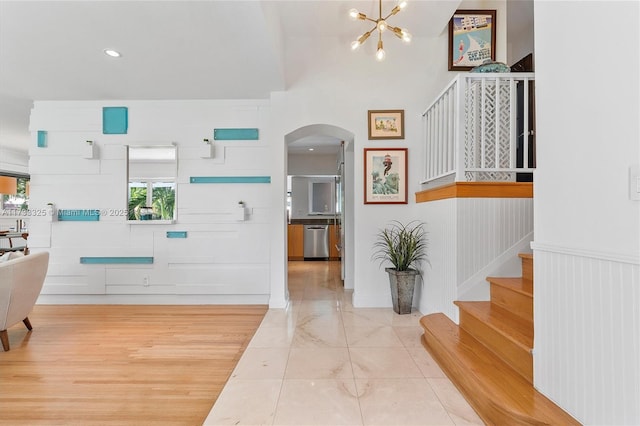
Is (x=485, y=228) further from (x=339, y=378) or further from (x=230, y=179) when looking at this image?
(x=230, y=179)

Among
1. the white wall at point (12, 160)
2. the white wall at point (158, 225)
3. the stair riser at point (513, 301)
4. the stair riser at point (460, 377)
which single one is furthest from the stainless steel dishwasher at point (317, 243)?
the white wall at point (12, 160)

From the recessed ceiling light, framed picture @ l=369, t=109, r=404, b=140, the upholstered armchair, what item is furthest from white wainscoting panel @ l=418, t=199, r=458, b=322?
the upholstered armchair

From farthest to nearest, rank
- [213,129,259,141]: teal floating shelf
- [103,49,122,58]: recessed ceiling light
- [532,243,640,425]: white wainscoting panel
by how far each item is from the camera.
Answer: [213,129,259,141]: teal floating shelf
[103,49,122,58]: recessed ceiling light
[532,243,640,425]: white wainscoting panel

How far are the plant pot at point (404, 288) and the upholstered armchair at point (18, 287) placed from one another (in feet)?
11.0

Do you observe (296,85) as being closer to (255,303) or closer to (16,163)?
(255,303)

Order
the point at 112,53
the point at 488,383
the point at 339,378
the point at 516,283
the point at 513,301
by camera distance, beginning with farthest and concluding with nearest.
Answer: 1. the point at 112,53
2. the point at 516,283
3. the point at 513,301
4. the point at 339,378
5. the point at 488,383

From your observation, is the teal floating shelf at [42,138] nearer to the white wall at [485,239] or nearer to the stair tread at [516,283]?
the white wall at [485,239]

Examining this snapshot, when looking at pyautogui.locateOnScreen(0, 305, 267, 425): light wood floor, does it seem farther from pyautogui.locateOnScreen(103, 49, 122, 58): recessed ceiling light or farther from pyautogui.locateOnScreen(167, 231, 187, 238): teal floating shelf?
pyautogui.locateOnScreen(103, 49, 122, 58): recessed ceiling light

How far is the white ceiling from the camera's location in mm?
2260

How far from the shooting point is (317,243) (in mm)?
7680

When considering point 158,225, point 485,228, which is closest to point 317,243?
point 158,225

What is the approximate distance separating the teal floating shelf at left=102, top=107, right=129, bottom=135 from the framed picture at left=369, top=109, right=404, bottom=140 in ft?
9.87

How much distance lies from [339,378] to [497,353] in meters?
1.01

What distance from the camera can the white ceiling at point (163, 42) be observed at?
2260mm
